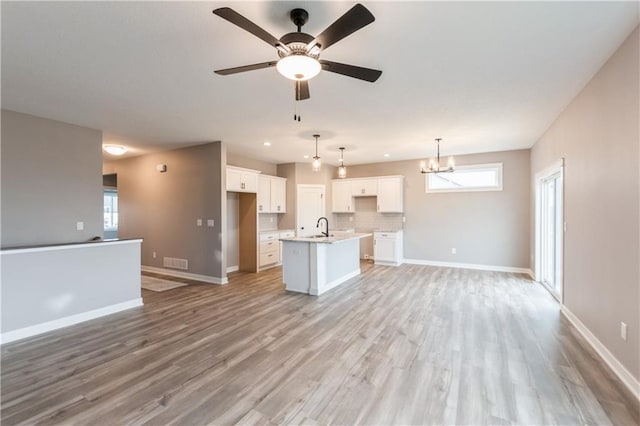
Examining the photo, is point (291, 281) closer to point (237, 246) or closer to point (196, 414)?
point (237, 246)

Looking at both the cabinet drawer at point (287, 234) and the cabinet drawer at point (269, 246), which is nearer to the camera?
the cabinet drawer at point (269, 246)

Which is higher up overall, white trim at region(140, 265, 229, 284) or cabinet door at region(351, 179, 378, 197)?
cabinet door at region(351, 179, 378, 197)

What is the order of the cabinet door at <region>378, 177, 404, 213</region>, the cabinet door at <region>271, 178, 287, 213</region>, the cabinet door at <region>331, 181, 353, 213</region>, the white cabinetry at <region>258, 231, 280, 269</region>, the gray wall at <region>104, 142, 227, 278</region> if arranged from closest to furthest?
the gray wall at <region>104, 142, 227, 278</region> → the white cabinetry at <region>258, 231, 280, 269</region> → the cabinet door at <region>271, 178, 287, 213</region> → the cabinet door at <region>378, 177, 404, 213</region> → the cabinet door at <region>331, 181, 353, 213</region>

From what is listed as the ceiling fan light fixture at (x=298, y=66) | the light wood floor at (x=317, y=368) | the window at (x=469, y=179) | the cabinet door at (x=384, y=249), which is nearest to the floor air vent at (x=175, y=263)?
the light wood floor at (x=317, y=368)

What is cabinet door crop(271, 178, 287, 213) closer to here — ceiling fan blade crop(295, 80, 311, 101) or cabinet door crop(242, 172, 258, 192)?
cabinet door crop(242, 172, 258, 192)

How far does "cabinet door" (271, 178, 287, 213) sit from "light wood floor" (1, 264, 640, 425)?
3368 millimetres

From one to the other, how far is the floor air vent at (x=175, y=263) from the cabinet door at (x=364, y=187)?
4.51 meters

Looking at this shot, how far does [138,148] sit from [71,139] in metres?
1.62

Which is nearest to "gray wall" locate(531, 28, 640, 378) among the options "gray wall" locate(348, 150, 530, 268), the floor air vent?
"gray wall" locate(348, 150, 530, 268)

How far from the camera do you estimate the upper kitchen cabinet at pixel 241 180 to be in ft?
19.4

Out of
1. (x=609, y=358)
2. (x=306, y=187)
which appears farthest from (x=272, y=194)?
(x=609, y=358)

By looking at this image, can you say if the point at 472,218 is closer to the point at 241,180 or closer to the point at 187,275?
the point at 241,180

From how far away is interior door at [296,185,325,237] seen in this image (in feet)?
25.0

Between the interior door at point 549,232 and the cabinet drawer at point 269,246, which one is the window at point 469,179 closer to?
the interior door at point 549,232
